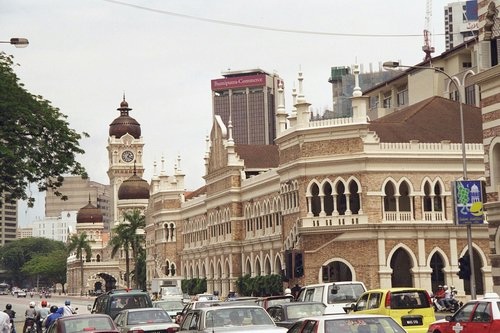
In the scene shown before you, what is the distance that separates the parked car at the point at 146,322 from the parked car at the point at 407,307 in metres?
4.76

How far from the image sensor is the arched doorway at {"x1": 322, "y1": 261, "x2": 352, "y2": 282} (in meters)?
60.3

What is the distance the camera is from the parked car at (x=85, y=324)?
23.2 m

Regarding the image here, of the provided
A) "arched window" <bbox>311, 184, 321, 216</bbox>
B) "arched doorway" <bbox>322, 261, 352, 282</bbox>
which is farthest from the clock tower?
"arched doorway" <bbox>322, 261, 352, 282</bbox>

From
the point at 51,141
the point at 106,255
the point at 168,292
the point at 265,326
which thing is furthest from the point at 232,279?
the point at 106,255

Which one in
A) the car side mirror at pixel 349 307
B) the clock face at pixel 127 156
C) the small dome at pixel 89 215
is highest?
the clock face at pixel 127 156

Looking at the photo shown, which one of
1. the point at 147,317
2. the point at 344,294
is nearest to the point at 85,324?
the point at 147,317

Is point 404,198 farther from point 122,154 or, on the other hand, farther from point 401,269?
point 122,154

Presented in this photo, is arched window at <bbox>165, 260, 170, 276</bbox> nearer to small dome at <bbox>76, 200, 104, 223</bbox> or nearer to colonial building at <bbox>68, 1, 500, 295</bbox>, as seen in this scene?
colonial building at <bbox>68, 1, 500, 295</bbox>

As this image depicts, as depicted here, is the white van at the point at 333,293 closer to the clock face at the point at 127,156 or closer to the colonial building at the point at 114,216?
the colonial building at the point at 114,216

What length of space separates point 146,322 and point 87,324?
12.6 ft

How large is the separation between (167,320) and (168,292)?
37493 mm

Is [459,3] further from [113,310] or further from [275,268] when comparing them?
[113,310]

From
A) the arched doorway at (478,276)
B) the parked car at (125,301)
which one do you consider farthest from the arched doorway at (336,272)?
the parked car at (125,301)

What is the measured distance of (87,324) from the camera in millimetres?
23469
